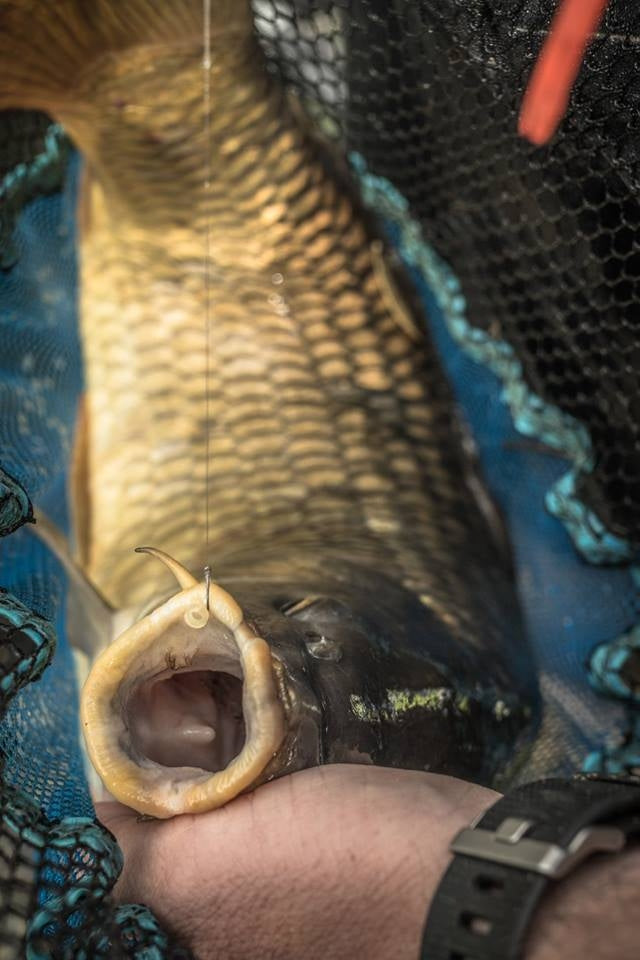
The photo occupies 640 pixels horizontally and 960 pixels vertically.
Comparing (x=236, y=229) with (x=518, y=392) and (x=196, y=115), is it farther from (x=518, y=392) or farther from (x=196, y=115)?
(x=518, y=392)

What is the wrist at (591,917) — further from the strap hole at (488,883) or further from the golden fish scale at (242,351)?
the golden fish scale at (242,351)

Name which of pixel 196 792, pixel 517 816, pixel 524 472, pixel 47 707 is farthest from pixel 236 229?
pixel 517 816

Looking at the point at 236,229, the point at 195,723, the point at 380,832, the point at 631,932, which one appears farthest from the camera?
the point at 236,229

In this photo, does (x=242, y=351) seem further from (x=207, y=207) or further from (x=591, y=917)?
(x=591, y=917)

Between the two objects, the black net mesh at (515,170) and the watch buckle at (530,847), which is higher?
Answer: the black net mesh at (515,170)

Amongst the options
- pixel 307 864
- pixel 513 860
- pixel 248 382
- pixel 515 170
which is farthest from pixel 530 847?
pixel 248 382

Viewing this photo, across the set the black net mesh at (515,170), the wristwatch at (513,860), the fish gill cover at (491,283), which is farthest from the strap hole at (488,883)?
the black net mesh at (515,170)

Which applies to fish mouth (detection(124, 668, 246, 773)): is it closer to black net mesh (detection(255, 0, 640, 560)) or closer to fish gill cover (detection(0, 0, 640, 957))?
fish gill cover (detection(0, 0, 640, 957))
